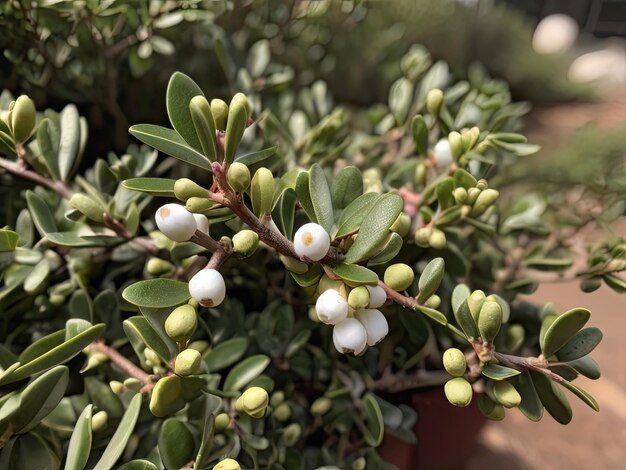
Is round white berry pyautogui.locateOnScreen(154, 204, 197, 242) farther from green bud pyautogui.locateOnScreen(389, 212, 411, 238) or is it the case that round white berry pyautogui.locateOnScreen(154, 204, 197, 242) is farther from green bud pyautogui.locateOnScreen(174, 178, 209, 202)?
green bud pyautogui.locateOnScreen(389, 212, 411, 238)

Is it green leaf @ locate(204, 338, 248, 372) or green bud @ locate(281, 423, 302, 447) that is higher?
green leaf @ locate(204, 338, 248, 372)

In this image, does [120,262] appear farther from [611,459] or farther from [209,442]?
[611,459]

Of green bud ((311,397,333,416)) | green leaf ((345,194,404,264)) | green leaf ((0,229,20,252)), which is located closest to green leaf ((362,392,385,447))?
green bud ((311,397,333,416))

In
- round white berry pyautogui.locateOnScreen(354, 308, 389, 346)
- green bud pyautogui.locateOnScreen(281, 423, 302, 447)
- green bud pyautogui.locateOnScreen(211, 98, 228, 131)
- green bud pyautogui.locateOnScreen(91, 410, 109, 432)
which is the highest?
green bud pyautogui.locateOnScreen(211, 98, 228, 131)

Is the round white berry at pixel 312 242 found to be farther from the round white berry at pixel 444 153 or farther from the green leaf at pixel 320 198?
the round white berry at pixel 444 153

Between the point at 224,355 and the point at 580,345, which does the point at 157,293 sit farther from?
the point at 580,345

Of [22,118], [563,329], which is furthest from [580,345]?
[22,118]
